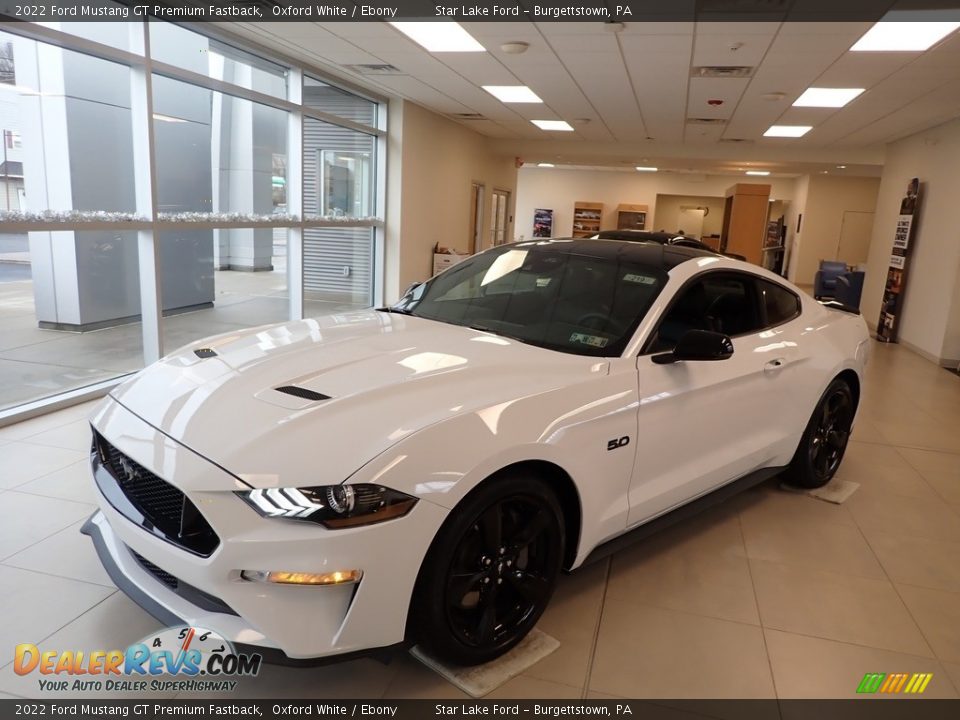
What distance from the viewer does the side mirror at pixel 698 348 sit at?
98.0 inches

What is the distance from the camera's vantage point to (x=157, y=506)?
1.86 meters

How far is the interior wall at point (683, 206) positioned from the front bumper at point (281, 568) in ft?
76.1

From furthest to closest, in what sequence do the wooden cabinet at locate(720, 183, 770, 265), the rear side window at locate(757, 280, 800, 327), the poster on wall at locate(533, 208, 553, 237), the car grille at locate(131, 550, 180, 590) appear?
the poster on wall at locate(533, 208, 553, 237)
the wooden cabinet at locate(720, 183, 770, 265)
the rear side window at locate(757, 280, 800, 327)
the car grille at locate(131, 550, 180, 590)

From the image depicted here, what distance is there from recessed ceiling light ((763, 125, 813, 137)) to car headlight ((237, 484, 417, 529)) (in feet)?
34.5

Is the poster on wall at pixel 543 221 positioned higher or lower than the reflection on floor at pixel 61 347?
higher

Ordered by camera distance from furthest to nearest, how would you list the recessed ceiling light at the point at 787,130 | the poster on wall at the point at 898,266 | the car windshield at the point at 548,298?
the recessed ceiling light at the point at 787,130 → the poster on wall at the point at 898,266 → the car windshield at the point at 548,298

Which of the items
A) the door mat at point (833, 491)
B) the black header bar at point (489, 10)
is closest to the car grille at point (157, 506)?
the door mat at point (833, 491)

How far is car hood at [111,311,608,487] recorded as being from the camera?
1.76 metres

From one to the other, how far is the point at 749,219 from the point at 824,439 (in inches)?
498

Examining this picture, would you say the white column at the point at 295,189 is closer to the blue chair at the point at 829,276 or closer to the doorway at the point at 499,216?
the doorway at the point at 499,216

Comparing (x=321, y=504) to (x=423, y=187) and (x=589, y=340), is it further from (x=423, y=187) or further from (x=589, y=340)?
(x=423, y=187)

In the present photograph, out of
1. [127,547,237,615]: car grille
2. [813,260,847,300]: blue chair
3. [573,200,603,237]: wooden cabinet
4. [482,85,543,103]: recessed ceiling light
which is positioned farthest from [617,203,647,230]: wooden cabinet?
[127,547,237,615]: car grille

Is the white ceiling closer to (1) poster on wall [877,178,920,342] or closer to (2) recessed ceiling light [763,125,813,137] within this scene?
(2) recessed ceiling light [763,125,813,137]

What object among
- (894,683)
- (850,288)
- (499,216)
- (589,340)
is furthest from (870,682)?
(499,216)
